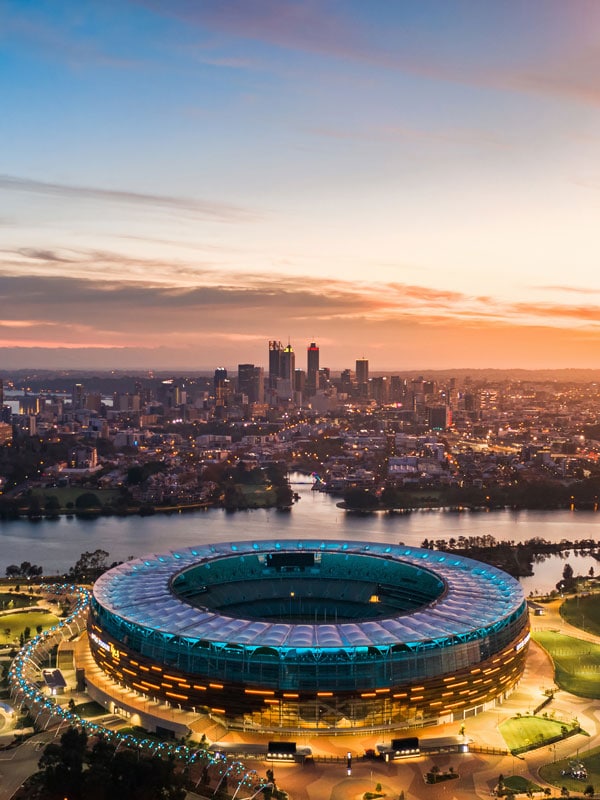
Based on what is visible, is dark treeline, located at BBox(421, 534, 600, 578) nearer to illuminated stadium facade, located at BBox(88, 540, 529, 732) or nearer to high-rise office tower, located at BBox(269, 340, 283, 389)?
illuminated stadium facade, located at BBox(88, 540, 529, 732)

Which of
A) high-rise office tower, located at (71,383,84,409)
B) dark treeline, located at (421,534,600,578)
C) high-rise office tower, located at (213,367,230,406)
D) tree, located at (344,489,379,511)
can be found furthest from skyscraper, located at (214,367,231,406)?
dark treeline, located at (421,534,600,578)

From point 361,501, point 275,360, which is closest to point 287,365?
point 275,360

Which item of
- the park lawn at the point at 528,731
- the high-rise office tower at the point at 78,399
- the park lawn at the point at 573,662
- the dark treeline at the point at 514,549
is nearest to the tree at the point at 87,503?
the dark treeline at the point at 514,549

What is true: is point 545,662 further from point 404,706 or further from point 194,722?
point 194,722

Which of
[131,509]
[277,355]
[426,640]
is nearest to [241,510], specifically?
[131,509]

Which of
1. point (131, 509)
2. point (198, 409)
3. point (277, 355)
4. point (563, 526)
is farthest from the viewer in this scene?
point (277, 355)

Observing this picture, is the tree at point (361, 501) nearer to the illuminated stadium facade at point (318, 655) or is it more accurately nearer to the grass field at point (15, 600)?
the grass field at point (15, 600)
